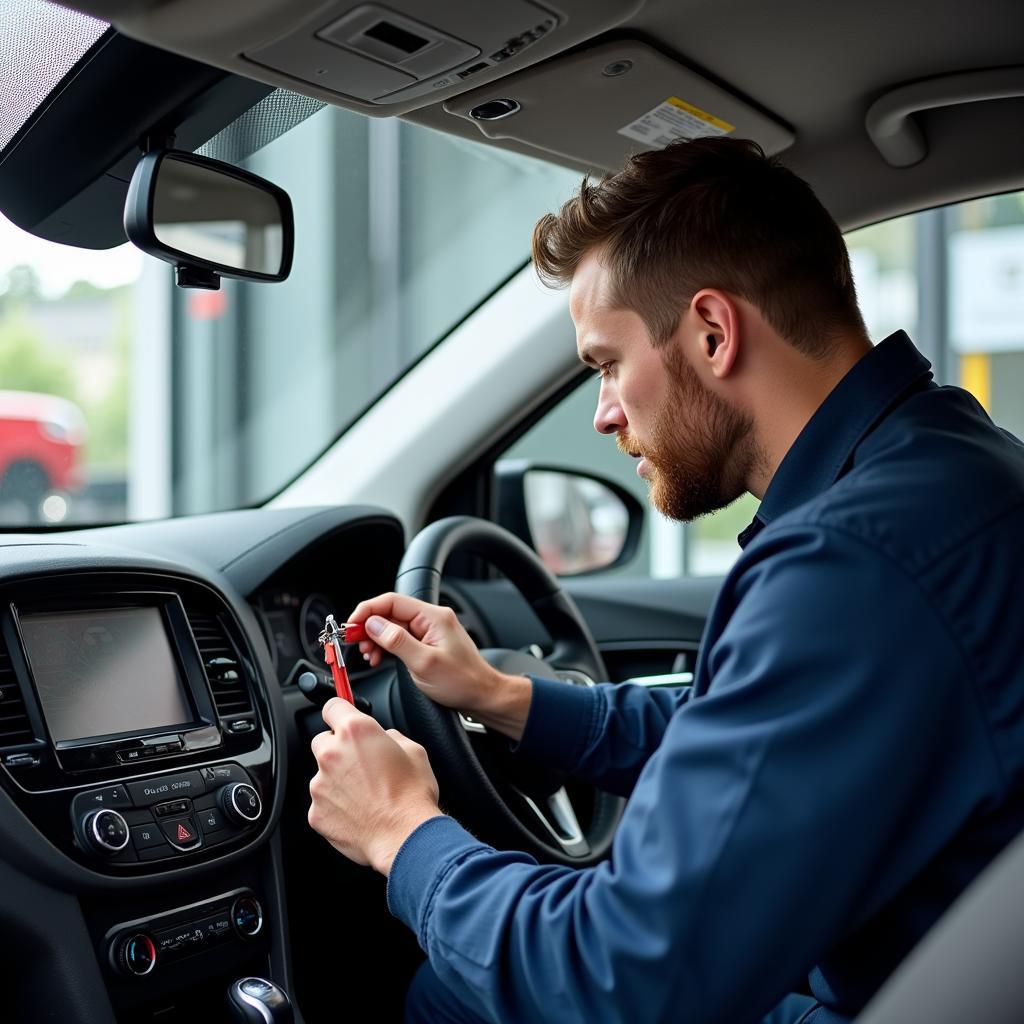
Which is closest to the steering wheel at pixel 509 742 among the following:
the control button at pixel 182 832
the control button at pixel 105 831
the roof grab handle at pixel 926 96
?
the control button at pixel 182 832

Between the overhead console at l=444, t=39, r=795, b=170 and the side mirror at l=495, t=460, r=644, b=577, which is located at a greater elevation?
the overhead console at l=444, t=39, r=795, b=170

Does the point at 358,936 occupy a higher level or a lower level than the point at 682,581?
lower

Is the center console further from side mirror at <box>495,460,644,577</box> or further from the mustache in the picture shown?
side mirror at <box>495,460,644,577</box>

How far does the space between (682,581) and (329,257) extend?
105 inches

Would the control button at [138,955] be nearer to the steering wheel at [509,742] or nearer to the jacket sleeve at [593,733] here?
the steering wheel at [509,742]

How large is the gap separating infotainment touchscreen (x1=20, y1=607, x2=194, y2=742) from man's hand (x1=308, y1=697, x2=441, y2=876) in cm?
39

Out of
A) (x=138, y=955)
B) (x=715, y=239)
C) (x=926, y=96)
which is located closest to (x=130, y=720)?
(x=138, y=955)

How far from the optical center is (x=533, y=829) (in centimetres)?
188

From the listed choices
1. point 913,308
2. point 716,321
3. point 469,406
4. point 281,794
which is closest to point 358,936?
point 281,794

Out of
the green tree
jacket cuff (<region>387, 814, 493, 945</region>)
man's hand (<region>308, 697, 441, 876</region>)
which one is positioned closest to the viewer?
jacket cuff (<region>387, 814, 493, 945</region>)

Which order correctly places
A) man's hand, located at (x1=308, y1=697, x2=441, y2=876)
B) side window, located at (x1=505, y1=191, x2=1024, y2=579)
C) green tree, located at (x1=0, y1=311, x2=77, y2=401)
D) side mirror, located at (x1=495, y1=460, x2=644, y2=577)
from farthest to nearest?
green tree, located at (x1=0, y1=311, x2=77, y2=401) < side window, located at (x1=505, y1=191, x2=1024, y2=579) < side mirror, located at (x1=495, y1=460, x2=644, y2=577) < man's hand, located at (x1=308, y1=697, x2=441, y2=876)

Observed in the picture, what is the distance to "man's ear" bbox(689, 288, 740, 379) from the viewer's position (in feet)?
4.42

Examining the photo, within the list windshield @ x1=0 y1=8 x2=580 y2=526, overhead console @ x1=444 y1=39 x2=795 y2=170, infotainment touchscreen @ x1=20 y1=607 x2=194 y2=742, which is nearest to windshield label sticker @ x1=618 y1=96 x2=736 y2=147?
overhead console @ x1=444 y1=39 x2=795 y2=170

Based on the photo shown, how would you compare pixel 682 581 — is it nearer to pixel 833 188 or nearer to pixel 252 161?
pixel 833 188
